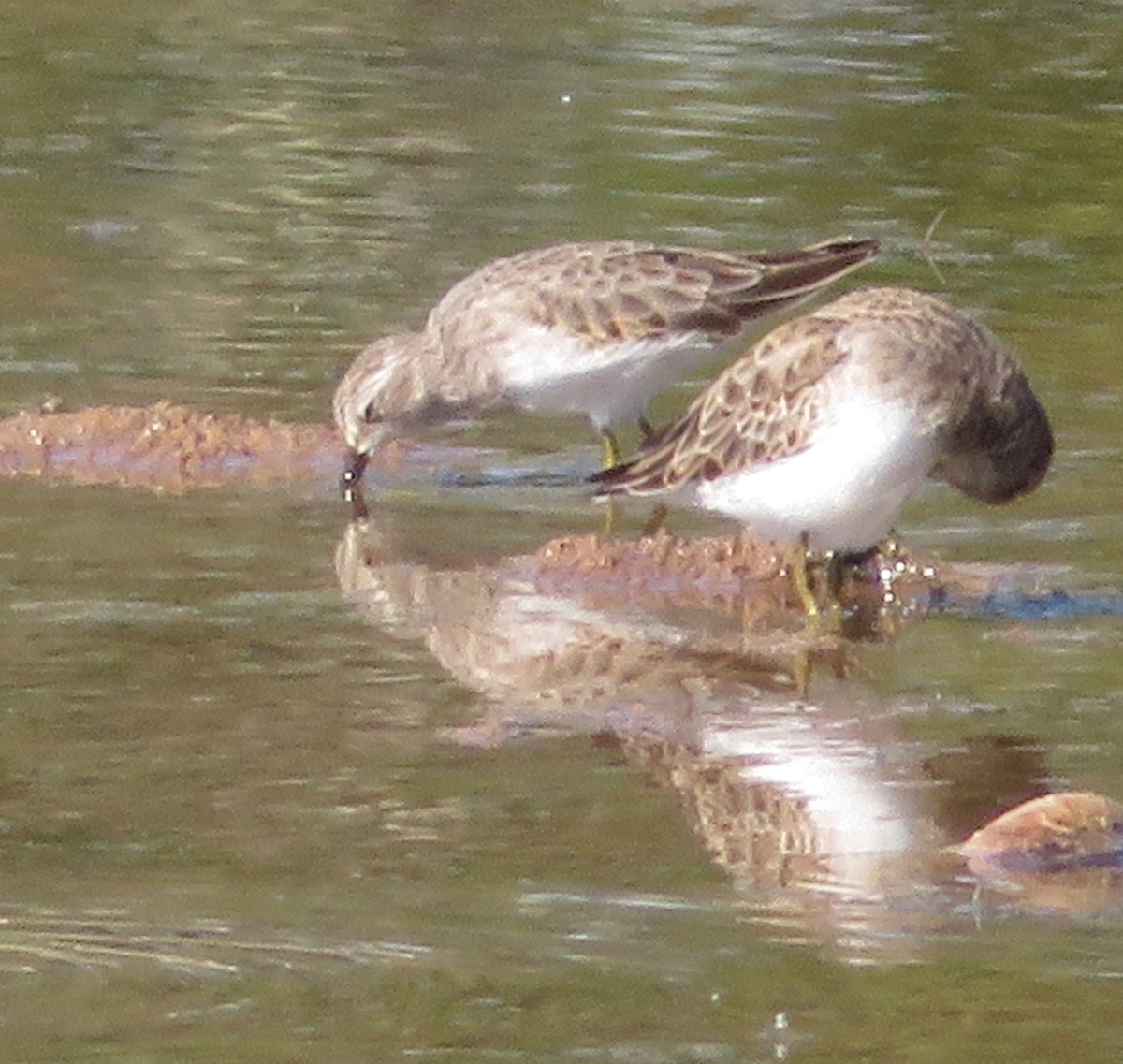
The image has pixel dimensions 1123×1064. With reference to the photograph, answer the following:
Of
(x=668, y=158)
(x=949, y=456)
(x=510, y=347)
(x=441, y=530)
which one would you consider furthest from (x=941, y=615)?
(x=668, y=158)

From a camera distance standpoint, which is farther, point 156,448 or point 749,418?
point 156,448

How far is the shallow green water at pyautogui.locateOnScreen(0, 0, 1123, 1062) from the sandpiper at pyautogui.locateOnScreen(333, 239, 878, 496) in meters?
0.25

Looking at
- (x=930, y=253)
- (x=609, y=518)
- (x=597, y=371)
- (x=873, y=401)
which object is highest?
(x=873, y=401)

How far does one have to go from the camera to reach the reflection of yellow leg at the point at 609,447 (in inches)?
392

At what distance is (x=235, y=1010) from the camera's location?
5.33 metres

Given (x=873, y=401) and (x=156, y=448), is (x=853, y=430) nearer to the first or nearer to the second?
(x=873, y=401)

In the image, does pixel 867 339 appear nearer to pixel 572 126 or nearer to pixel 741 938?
pixel 741 938

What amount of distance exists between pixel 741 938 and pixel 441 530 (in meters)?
3.66

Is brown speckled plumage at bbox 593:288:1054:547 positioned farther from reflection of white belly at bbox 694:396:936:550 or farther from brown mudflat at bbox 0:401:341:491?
→ brown mudflat at bbox 0:401:341:491

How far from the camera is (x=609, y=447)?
10.0 m

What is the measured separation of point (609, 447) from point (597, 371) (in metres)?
0.26

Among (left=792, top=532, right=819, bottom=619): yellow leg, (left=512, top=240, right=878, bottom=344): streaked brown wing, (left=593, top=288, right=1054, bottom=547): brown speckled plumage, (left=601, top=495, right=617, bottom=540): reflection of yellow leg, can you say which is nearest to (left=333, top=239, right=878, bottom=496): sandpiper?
(left=512, top=240, right=878, bottom=344): streaked brown wing

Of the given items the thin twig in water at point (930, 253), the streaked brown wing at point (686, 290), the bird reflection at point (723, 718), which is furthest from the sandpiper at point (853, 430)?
the thin twig in water at point (930, 253)

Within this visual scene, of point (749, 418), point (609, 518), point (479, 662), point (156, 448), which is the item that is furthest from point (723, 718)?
point (156, 448)
